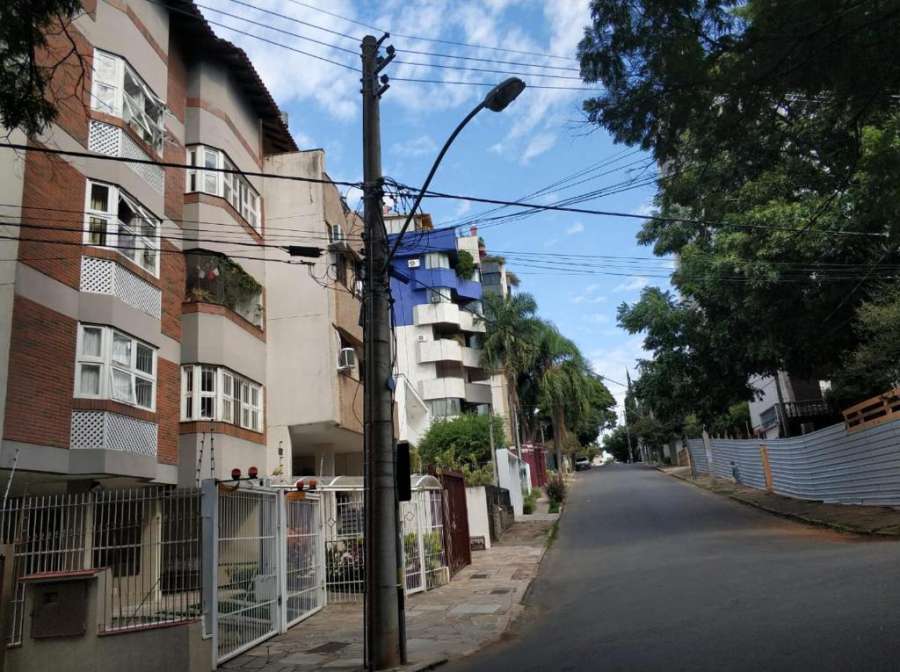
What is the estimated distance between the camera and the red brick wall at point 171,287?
16078 mm

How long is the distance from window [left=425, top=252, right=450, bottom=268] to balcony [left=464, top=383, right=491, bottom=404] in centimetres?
804

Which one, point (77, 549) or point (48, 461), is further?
point (48, 461)

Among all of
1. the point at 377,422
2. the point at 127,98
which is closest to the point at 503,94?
the point at 377,422

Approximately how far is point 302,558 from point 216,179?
10489mm

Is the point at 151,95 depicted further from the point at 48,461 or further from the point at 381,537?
the point at 381,537

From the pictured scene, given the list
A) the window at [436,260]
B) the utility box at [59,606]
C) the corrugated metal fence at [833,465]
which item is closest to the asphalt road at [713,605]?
the corrugated metal fence at [833,465]

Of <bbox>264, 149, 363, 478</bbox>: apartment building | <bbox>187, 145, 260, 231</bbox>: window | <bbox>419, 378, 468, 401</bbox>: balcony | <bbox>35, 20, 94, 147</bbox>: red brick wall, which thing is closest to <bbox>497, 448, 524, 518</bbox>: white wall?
<bbox>264, 149, 363, 478</bbox>: apartment building

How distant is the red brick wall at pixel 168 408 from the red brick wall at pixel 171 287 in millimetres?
828

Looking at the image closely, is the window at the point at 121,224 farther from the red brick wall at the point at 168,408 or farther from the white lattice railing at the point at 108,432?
the white lattice railing at the point at 108,432

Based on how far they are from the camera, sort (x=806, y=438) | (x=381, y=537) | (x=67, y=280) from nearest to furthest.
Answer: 1. (x=381, y=537)
2. (x=67, y=280)
3. (x=806, y=438)

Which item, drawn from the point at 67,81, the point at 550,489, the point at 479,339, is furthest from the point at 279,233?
the point at 479,339

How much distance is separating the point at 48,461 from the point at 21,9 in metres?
8.05

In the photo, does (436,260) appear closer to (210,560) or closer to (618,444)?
(210,560)

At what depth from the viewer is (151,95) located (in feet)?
53.8
